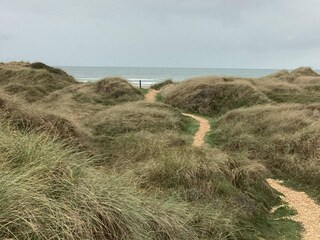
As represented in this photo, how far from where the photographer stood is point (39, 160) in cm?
538

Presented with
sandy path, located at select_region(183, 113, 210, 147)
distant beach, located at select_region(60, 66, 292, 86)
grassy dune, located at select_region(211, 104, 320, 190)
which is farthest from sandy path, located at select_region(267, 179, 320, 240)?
distant beach, located at select_region(60, 66, 292, 86)

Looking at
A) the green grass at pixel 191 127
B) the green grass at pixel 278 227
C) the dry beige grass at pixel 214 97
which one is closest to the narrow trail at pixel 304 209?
the green grass at pixel 278 227

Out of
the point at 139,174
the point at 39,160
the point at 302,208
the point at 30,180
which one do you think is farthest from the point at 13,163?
the point at 302,208

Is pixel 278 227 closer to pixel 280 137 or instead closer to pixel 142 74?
pixel 280 137

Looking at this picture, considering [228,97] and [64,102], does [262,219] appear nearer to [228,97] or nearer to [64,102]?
[64,102]

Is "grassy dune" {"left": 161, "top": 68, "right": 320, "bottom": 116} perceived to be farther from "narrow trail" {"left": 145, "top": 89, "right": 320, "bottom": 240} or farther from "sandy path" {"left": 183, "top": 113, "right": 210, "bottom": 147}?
"narrow trail" {"left": 145, "top": 89, "right": 320, "bottom": 240}

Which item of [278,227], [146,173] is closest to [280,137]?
[278,227]

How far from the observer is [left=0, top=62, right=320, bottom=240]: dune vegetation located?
4551mm

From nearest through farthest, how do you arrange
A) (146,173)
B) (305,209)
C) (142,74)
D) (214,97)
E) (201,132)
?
1. (146,173)
2. (305,209)
3. (201,132)
4. (214,97)
5. (142,74)

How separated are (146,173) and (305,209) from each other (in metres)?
3.78

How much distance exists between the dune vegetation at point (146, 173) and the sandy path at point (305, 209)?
27 centimetres

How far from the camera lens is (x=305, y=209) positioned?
30.2ft

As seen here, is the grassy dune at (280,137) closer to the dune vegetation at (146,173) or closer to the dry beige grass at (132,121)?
the dune vegetation at (146,173)

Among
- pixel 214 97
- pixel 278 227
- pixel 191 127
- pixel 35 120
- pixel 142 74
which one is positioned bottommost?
pixel 142 74
